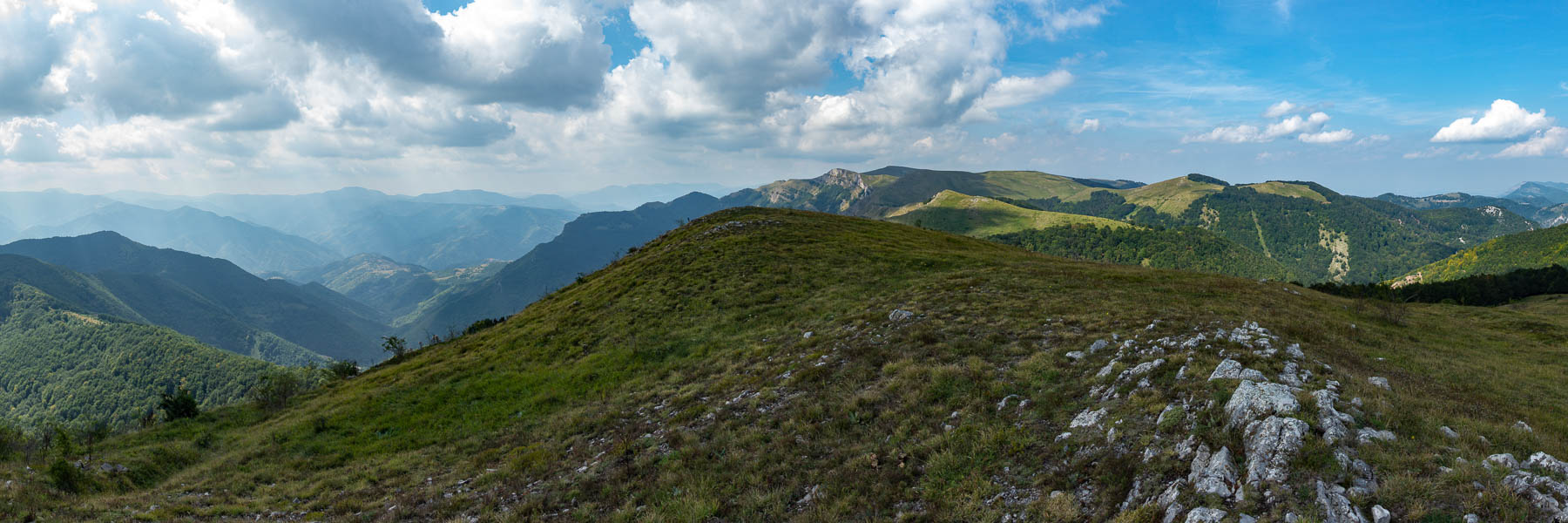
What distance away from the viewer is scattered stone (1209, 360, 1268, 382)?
1188 cm

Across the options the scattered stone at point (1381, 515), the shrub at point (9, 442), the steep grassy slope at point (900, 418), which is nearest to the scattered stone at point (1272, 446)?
the steep grassy slope at point (900, 418)

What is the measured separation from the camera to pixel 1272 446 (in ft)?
29.5

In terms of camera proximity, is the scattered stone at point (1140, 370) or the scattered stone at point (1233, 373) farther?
the scattered stone at point (1140, 370)

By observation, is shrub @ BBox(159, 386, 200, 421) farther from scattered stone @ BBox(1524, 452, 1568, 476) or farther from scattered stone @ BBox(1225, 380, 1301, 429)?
scattered stone @ BBox(1524, 452, 1568, 476)

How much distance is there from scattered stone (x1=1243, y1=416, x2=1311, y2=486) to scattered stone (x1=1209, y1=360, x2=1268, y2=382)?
2.75 m

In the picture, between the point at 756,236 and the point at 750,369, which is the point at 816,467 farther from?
the point at 756,236

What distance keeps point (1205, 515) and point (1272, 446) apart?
2209mm

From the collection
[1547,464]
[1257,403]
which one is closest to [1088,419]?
[1257,403]

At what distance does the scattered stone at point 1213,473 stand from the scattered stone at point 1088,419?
2.67 meters

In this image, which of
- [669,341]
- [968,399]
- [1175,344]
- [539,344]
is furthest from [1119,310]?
[539,344]

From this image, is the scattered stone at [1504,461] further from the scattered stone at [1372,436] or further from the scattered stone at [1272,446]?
the scattered stone at [1272,446]

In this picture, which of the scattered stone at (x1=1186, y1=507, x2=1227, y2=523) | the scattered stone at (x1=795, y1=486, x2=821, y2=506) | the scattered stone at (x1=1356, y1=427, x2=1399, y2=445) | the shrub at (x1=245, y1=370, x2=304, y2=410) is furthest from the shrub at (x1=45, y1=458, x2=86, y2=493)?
the scattered stone at (x1=1356, y1=427, x2=1399, y2=445)

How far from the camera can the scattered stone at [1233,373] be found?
11.9 metres

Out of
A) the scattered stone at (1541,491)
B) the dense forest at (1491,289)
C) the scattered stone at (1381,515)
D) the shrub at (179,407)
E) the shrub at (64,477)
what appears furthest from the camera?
the dense forest at (1491,289)
